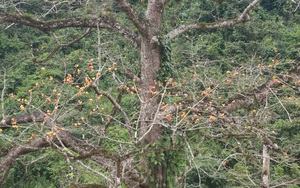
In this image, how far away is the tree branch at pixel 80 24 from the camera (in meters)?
5.64

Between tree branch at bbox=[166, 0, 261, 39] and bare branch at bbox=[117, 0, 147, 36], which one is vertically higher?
bare branch at bbox=[117, 0, 147, 36]

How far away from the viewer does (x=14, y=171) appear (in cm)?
1138

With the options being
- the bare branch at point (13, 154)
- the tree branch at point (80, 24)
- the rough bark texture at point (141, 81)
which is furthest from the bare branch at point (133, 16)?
the bare branch at point (13, 154)

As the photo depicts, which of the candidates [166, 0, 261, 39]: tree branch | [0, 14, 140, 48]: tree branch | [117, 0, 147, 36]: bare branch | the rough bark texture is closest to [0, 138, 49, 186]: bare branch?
the rough bark texture

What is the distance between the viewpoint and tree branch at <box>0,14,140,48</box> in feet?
18.5

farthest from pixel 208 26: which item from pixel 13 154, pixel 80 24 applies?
pixel 13 154

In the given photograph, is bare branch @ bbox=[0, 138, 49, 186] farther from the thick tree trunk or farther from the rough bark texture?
the thick tree trunk

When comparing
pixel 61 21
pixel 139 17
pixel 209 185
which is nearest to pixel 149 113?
pixel 139 17

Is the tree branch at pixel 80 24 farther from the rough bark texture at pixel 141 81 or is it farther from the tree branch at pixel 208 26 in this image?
the tree branch at pixel 208 26

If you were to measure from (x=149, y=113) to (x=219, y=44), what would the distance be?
13.7m

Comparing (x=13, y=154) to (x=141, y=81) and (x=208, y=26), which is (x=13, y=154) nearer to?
(x=141, y=81)

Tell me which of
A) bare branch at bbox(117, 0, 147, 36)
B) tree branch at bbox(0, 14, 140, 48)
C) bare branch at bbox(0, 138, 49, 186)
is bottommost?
bare branch at bbox(0, 138, 49, 186)

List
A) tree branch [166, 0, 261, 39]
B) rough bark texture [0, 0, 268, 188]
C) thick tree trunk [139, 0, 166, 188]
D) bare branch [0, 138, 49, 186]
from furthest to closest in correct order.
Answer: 1. tree branch [166, 0, 261, 39]
2. thick tree trunk [139, 0, 166, 188]
3. rough bark texture [0, 0, 268, 188]
4. bare branch [0, 138, 49, 186]

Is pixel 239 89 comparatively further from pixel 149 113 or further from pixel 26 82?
pixel 26 82
